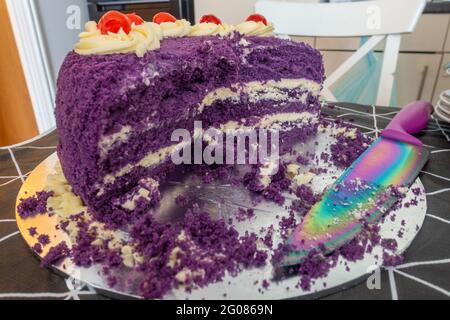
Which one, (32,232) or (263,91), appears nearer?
(32,232)

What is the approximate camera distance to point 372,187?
1.12 meters

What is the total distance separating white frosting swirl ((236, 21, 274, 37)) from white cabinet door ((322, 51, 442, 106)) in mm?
1497

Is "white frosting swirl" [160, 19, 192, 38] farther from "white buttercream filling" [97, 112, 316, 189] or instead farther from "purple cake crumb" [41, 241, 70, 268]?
"purple cake crumb" [41, 241, 70, 268]

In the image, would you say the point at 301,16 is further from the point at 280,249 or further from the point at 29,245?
the point at 29,245

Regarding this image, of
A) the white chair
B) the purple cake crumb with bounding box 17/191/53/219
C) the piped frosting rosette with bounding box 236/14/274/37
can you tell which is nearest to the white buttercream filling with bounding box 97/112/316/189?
the purple cake crumb with bounding box 17/191/53/219

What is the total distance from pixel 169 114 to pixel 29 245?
0.59 meters

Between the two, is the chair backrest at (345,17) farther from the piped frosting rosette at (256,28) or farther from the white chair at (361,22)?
the piped frosting rosette at (256,28)

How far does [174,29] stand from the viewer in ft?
4.45

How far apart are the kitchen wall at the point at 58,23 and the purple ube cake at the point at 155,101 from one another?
1.58m

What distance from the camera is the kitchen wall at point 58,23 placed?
243 cm

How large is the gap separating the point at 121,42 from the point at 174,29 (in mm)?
363

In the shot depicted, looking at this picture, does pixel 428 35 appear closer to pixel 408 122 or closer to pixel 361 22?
pixel 361 22

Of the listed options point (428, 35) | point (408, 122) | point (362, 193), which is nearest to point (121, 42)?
point (362, 193)
